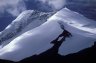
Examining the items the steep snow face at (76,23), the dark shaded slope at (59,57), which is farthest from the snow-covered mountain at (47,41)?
the dark shaded slope at (59,57)

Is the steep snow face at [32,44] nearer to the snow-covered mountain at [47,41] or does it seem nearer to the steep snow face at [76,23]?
the snow-covered mountain at [47,41]

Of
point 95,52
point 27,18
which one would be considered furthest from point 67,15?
point 95,52

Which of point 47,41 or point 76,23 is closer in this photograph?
point 47,41

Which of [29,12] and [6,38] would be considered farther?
[29,12]

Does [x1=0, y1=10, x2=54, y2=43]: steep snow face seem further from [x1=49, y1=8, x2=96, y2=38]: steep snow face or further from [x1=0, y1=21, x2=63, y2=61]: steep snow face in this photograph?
[x1=0, y1=21, x2=63, y2=61]: steep snow face

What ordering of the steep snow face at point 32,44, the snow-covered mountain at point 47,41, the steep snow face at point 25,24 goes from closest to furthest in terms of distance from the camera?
1. the steep snow face at point 32,44
2. the snow-covered mountain at point 47,41
3. the steep snow face at point 25,24

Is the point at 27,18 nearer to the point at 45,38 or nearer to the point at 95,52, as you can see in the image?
the point at 45,38

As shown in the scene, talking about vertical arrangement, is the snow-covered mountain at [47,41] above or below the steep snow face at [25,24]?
below

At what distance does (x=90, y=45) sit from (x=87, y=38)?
0.50 metres

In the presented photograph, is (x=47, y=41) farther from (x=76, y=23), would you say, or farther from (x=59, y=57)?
(x=76, y=23)

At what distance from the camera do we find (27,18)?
17.7 m

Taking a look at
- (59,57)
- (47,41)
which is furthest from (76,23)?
(59,57)

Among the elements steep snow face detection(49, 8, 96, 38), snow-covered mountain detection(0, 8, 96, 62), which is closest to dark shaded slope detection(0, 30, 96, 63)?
snow-covered mountain detection(0, 8, 96, 62)

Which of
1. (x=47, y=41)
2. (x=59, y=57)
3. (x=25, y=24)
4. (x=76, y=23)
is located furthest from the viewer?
(x=25, y=24)
